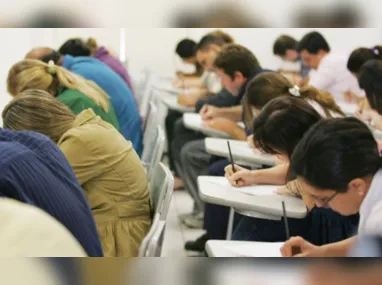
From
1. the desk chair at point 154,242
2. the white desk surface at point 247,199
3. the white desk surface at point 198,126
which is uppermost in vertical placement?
the desk chair at point 154,242

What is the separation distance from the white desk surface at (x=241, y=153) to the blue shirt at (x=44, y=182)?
0.75m

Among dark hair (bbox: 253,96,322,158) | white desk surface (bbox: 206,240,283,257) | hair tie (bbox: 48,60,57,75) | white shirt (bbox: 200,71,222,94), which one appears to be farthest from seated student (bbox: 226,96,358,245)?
white shirt (bbox: 200,71,222,94)

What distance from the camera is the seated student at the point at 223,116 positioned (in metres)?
2.12

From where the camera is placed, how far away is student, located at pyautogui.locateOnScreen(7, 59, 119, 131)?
1628 mm

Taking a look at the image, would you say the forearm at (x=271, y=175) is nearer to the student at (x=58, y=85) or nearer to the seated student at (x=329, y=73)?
the seated student at (x=329, y=73)

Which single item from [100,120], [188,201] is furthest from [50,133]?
[188,201]

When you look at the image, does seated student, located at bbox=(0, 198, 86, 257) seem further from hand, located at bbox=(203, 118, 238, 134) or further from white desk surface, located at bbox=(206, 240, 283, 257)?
hand, located at bbox=(203, 118, 238, 134)

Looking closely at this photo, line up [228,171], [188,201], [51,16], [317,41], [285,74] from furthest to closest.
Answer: [188,201], [285,74], [228,171], [317,41], [51,16]

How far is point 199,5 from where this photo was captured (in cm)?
117

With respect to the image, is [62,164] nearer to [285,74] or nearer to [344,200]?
[344,200]

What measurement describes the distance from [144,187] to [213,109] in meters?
1.25

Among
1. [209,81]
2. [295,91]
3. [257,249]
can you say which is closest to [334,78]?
[295,91]

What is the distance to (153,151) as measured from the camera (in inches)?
84.0

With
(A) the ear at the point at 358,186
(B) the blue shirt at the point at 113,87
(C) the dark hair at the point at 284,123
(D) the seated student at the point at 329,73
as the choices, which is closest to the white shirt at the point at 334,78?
(D) the seated student at the point at 329,73
